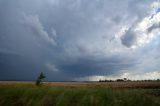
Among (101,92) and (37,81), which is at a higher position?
(37,81)

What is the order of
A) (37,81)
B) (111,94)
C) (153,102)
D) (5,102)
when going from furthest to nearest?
1. (37,81)
2. (5,102)
3. (111,94)
4. (153,102)

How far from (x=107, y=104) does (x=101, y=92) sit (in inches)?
116

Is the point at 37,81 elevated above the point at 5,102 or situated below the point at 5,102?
above

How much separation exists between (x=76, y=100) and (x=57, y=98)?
92.9 inches

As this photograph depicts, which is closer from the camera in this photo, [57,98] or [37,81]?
[57,98]

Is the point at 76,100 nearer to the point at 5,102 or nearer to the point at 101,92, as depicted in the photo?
the point at 101,92

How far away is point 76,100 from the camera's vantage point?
3114 cm

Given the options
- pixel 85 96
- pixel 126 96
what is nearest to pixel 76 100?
pixel 85 96

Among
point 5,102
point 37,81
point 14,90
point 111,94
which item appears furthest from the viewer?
point 37,81

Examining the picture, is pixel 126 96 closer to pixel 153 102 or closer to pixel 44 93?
pixel 153 102

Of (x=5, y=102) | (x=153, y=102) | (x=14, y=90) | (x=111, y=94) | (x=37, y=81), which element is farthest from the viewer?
(x=37, y=81)

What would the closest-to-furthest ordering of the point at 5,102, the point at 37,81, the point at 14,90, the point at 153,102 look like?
the point at 153,102 < the point at 5,102 < the point at 14,90 < the point at 37,81

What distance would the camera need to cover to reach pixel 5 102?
33.9 meters

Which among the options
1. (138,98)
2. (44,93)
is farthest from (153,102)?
(44,93)
